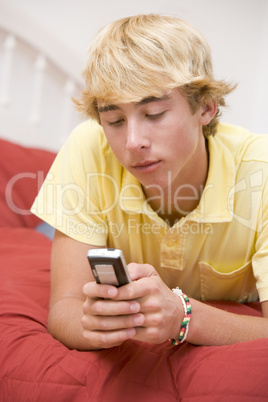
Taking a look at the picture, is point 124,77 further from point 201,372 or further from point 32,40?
point 32,40

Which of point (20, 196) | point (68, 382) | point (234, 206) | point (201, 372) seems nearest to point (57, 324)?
point (68, 382)

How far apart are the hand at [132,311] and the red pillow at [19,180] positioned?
980 millimetres

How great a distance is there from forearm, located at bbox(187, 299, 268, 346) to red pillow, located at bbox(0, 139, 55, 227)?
0.99m

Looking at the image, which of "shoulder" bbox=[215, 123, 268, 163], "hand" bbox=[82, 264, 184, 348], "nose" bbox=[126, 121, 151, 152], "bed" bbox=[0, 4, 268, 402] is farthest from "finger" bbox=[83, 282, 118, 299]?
"shoulder" bbox=[215, 123, 268, 163]

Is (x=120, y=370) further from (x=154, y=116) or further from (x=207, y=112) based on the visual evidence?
(x=207, y=112)

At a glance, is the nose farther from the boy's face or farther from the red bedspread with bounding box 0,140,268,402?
the red bedspread with bounding box 0,140,268,402

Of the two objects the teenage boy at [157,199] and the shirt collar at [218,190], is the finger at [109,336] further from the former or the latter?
the shirt collar at [218,190]

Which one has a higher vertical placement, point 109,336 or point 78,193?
point 78,193

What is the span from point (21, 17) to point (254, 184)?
143 centimetres

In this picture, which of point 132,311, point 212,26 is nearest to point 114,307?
point 132,311

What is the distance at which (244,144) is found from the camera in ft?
3.45

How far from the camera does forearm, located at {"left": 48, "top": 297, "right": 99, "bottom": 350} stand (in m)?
0.82

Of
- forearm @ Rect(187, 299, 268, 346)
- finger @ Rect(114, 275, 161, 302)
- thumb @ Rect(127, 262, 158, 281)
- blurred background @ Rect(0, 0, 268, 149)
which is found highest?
blurred background @ Rect(0, 0, 268, 149)

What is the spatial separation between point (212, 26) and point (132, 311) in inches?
69.3
